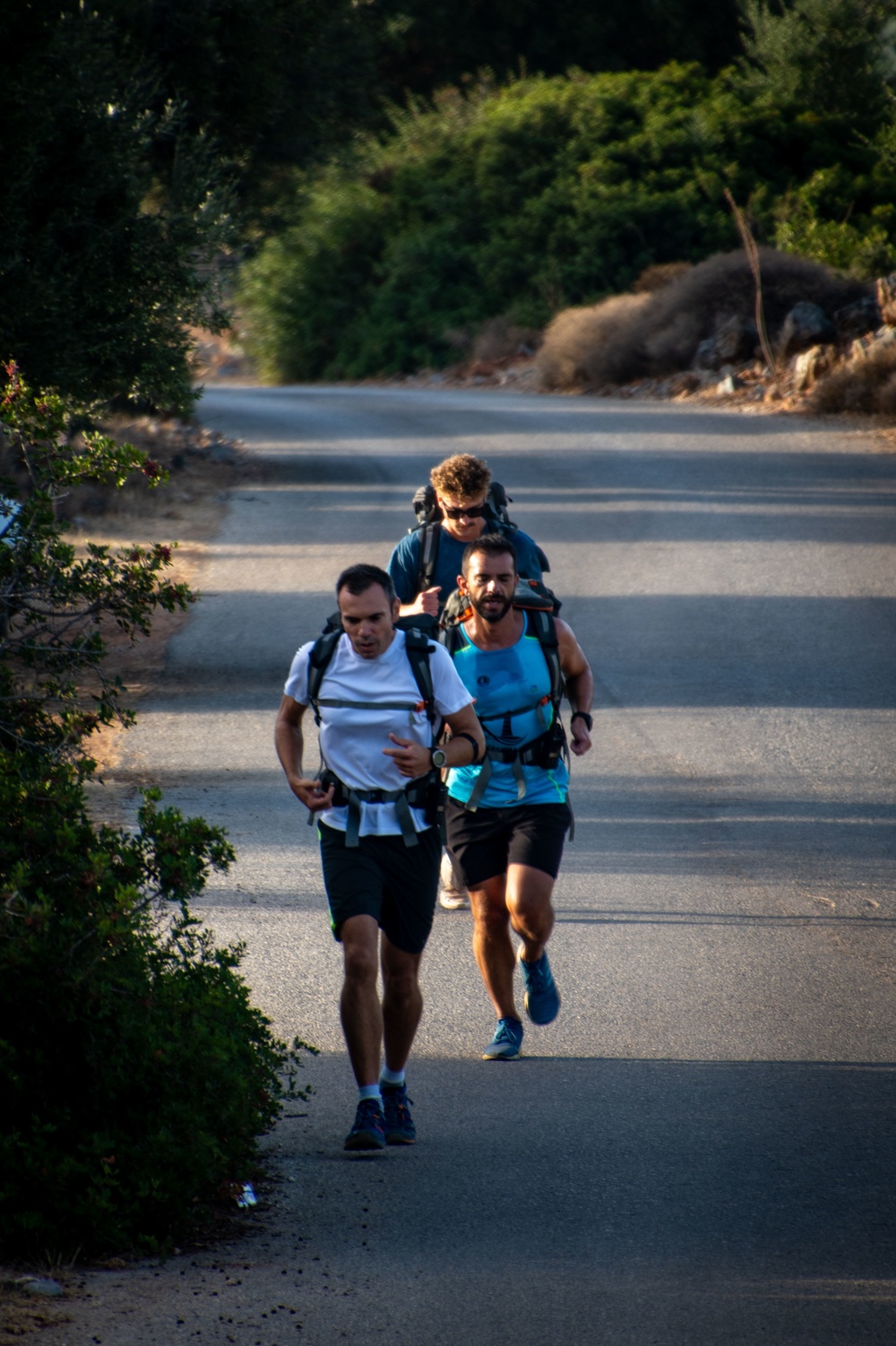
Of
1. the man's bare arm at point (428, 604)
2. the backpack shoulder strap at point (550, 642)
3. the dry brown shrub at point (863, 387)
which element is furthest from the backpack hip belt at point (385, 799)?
the dry brown shrub at point (863, 387)

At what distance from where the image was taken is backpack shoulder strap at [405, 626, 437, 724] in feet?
17.4

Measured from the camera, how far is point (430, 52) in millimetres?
54750

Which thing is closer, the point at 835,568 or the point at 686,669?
the point at 686,669

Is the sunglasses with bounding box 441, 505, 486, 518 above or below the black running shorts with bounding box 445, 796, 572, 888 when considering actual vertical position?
above

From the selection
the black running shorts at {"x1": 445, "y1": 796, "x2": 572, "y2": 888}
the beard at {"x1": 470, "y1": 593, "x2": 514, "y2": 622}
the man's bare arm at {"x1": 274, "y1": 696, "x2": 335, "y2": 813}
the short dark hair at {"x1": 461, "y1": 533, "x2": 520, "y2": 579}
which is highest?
the short dark hair at {"x1": 461, "y1": 533, "x2": 520, "y2": 579}

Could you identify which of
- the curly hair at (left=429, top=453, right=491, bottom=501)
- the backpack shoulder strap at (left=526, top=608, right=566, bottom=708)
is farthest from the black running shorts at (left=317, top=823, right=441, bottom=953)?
the curly hair at (left=429, top=453, right=491, bottom=501)

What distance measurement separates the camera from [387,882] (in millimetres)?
5238

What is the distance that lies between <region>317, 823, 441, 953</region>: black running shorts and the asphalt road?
68cm

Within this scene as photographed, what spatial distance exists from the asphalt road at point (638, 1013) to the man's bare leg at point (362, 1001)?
303 mm

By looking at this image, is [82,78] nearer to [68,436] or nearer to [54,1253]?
[68,436]

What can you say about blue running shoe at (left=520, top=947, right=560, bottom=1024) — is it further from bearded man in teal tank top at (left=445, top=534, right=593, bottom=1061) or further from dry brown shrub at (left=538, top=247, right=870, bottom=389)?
dry brown shrub at (left=538, top=247, right=870, bottom=389)

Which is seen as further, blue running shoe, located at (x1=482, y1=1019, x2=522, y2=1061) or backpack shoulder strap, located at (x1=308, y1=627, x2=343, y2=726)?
blue running shoe, located at (x1=482, y1=1019, x2=522, y2=1061)

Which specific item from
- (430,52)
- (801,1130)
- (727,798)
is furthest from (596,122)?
(801,1130)

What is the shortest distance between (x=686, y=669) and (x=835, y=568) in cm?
403
